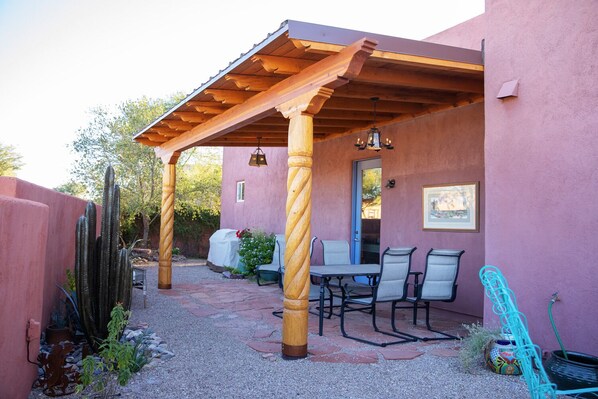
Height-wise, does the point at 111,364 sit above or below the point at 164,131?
below

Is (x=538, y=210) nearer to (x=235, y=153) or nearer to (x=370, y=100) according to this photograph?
(x=370, y=100)

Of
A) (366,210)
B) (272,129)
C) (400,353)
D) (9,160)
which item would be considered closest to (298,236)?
(400,353)

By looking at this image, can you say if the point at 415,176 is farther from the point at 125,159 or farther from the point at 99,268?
the point at 125,159

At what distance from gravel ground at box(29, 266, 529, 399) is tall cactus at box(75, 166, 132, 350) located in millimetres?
662

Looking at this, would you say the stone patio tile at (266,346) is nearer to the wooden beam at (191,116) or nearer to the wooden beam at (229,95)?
the wooden beam at (229,95)

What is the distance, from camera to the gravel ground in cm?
352

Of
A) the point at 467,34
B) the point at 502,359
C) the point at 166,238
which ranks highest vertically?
the point at 467,34

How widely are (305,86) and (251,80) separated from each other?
789mm

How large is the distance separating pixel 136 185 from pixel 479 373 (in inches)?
517

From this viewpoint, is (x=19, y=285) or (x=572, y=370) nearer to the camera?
(x=19, y=285)

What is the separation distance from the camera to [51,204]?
4715 millimetres

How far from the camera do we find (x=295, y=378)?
385 centimetres

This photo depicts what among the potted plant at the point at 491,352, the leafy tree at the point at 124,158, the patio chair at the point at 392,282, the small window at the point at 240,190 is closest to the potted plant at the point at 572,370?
the potted plant at the point at 491,352

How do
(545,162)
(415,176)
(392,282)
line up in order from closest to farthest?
(545,162) < (392,282) < (415,176)
